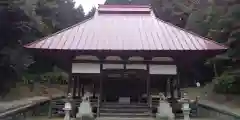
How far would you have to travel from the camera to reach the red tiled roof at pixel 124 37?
1235 cm

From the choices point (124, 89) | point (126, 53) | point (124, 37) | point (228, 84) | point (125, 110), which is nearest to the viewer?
point (126, 53)

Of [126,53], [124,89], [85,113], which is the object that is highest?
[126,53]

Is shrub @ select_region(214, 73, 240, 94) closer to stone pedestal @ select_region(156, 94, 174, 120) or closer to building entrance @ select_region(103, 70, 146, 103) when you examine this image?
building entrance @ select_region(103, 70, 146, 103)

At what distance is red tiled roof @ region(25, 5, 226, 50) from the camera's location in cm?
1235

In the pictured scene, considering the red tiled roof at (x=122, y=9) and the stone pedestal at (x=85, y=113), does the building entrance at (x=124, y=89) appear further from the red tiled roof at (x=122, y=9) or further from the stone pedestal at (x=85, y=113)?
the red tiled roof at (x=122, y=9)

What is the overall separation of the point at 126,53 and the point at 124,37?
131 centimetres

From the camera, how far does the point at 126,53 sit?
12297 mm

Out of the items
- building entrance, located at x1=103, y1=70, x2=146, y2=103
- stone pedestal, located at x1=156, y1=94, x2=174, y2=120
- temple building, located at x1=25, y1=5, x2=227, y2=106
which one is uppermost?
temple building, located at x1=25, y1=5, x2=227, y2=106

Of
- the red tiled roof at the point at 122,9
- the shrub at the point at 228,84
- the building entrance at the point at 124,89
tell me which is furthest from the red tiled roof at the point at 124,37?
the shrub at the point at 228,84

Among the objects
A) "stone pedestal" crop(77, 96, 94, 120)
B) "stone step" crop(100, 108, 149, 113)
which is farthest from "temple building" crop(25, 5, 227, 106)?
"stone pedestal" crop(77, 96, 94, 120)

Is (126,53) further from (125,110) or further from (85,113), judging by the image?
(85,113)

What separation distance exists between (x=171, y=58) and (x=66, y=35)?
4.91 metres

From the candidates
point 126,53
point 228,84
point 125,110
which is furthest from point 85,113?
point 228,84

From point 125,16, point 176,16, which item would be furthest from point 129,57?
point 176,16
